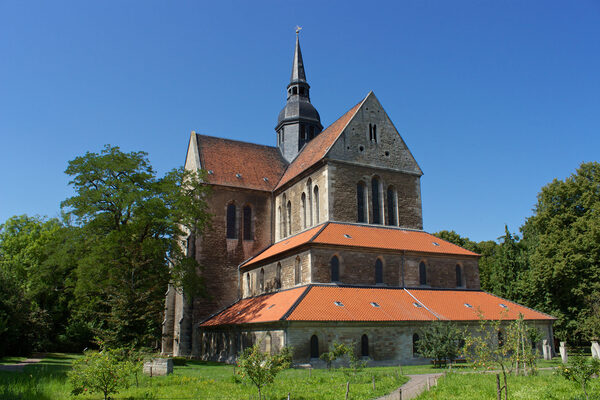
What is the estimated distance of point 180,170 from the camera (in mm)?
32781

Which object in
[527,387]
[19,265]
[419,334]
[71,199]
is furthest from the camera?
[19,265]

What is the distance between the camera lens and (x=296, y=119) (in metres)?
45.5

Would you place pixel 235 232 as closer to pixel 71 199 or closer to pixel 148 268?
pixel 148 268

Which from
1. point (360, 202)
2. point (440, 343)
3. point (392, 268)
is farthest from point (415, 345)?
point (360, 202)

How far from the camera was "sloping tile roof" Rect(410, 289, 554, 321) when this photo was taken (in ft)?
94.8

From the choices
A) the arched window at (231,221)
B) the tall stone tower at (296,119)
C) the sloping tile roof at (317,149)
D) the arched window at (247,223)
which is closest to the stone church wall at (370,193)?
the sloping tile roof at (317,149)

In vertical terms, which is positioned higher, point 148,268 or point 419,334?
point 148,268

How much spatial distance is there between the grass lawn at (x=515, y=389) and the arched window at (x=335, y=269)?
11478mm

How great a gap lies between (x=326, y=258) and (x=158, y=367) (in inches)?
443

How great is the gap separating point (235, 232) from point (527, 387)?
2636 centimetres

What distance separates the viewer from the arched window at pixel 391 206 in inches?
1389

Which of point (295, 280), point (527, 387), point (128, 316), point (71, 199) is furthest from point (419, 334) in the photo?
point (71, 199)

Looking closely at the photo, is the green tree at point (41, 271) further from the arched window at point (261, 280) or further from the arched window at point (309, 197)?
the arched window at point (309, 197)

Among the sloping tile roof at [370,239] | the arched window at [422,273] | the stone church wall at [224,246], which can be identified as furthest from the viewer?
the stone church wall at [224,246]
